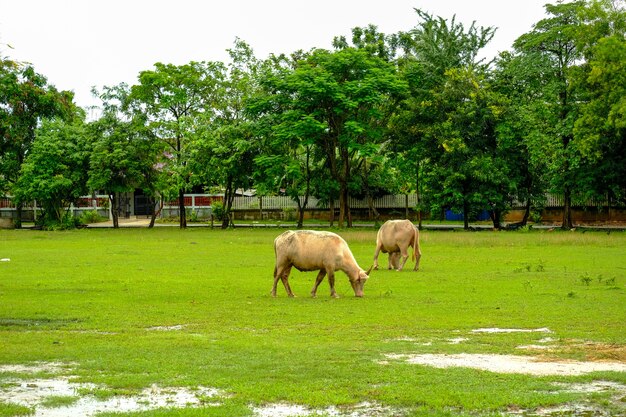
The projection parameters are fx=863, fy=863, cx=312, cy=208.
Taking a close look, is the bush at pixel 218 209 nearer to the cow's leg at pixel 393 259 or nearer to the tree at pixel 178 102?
the tree at pixel 178 102

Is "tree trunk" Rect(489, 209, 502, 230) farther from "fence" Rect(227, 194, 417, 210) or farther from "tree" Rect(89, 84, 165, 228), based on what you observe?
"tree" Rect(89, 84, 165, 228)

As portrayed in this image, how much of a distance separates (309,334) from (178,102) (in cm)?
5300

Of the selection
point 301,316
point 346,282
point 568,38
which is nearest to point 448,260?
point 346,282

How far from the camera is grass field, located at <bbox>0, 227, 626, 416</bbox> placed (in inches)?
427

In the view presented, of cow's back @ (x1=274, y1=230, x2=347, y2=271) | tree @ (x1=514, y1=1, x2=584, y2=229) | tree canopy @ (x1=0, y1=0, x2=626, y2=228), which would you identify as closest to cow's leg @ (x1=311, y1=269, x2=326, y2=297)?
cow's back @ (x1=274, y1=230, x2=347, y2=271)

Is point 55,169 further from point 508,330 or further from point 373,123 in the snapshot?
point 508,330

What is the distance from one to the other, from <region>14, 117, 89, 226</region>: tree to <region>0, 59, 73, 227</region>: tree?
5.60 feet

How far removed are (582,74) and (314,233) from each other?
35.8 m

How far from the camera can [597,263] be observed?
3191 cm

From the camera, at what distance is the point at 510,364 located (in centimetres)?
1293

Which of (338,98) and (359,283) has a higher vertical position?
(338,98)

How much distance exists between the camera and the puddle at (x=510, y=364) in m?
12.4

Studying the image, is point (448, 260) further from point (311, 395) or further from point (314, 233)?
point (311, 395)

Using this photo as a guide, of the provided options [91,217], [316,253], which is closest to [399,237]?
[316,253]
